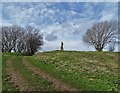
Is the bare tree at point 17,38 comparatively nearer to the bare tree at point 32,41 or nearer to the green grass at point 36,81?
the bare tree at point 32,41

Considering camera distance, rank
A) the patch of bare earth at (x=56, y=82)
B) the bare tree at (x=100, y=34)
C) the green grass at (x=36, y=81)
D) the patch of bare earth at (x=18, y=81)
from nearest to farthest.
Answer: the patch of bare earth at (x=18, y=81) → the patch of bare earth at (x=56, y=82) → the green grass at (x=36, y=81) → the bare tree at (x=100, y=34)

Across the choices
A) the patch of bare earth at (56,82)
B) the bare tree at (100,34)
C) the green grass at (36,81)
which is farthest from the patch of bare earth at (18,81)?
the bare tree at (100,34)

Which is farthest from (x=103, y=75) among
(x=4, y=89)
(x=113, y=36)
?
(x=113, y=36)

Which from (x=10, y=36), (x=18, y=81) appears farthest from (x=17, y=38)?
(x=18, y=81)

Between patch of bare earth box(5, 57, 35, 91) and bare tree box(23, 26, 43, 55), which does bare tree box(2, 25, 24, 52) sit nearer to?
bare tree box(23, 26, 43, 55)

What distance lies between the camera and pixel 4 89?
17.4 m

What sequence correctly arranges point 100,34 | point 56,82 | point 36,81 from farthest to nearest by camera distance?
point 100,34
point 36,81
point 56,82

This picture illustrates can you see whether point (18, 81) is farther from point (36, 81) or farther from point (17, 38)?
point (17, 38)

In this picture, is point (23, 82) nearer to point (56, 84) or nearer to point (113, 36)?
point (56, 84)

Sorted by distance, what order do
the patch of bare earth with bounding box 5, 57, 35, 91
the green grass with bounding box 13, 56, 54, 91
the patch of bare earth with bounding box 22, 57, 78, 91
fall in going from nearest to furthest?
the patch of bare earth with bounding box 5, 57, 35, 91, the patch of bare earth with bounding box 22, 57, 78, 91, the green grass with bounding box 13, 56, 54, 91

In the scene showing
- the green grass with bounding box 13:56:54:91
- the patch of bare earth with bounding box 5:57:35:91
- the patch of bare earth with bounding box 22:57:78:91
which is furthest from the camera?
the green grass with bounding box 13:56:54:91

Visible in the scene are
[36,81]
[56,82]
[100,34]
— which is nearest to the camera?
[56,82]

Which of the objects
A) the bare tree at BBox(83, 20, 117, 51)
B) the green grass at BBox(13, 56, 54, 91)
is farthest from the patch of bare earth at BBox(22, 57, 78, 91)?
the bare tree at BBox(83, 20, 117, 51)

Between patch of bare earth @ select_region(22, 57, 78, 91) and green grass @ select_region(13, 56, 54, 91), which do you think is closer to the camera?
patch of bare earth @ select_region(22, 57, 78, 91)
